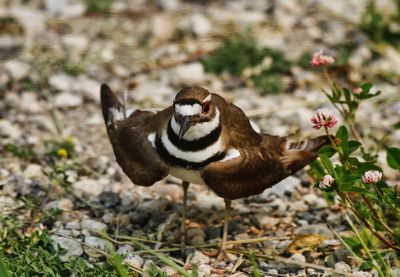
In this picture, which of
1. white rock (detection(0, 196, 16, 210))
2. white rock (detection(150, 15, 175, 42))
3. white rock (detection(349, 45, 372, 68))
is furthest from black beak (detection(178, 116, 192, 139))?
white rock (detection(150, 15, 175, 42))

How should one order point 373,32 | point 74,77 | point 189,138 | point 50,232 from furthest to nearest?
1. point 373,32
2. point 74,77
3. point 50,232
4. point 189,138

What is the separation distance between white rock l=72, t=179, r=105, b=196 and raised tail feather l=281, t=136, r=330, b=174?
1.28 m

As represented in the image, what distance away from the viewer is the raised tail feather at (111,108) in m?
4.91

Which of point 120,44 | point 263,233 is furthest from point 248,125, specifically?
point 120,44

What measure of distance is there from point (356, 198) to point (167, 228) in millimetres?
1165

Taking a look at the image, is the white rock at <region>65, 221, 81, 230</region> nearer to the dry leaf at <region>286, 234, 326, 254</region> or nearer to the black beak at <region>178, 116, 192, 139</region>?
the black beak at <region>178, 116, 192, 139</region>

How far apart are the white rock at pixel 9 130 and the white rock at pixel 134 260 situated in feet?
5.97

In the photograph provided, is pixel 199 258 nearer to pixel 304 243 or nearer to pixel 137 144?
pixel 304 243

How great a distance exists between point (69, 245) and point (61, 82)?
2.40 metres

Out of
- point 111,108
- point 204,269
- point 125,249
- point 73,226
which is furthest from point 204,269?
point 111,108

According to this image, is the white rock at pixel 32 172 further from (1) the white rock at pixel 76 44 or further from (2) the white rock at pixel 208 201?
(1) the white rock at pixel 76 44

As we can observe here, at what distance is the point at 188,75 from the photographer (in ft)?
21.8

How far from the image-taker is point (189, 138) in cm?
419

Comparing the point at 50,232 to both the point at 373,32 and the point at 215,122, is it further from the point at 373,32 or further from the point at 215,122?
the point at 373,32
